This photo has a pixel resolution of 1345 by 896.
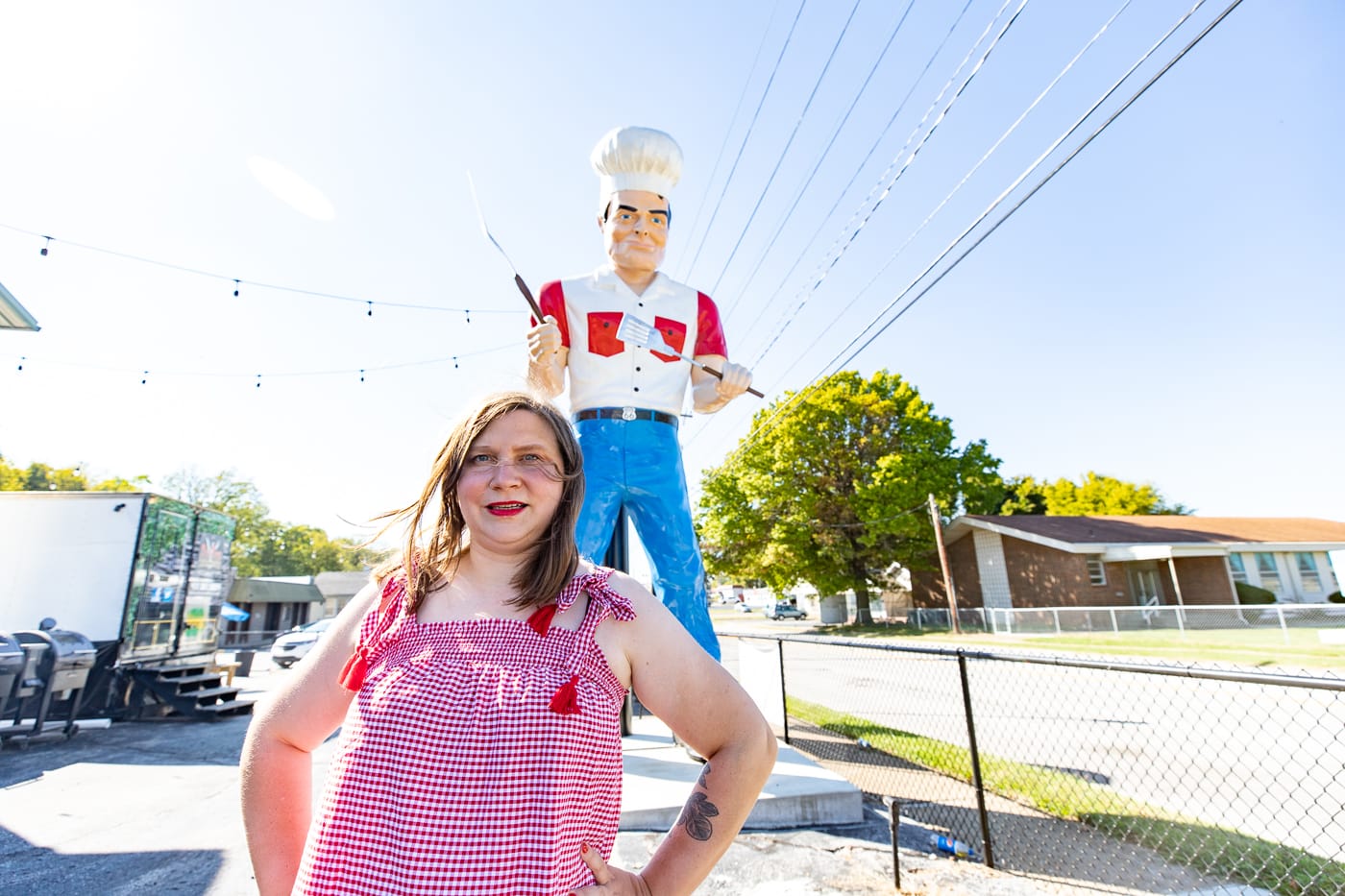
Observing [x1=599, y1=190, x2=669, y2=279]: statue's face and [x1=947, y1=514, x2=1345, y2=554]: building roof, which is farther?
[x1=947, y1=514, x2=1345, y2=554]: building roof

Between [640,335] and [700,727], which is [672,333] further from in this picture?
[700,727]

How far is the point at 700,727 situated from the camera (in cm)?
115

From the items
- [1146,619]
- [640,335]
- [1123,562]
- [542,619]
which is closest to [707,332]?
[640,335]

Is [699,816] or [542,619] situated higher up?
[542,619]

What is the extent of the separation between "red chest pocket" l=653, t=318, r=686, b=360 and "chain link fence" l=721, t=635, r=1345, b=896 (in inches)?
77.9

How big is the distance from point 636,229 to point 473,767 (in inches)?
105

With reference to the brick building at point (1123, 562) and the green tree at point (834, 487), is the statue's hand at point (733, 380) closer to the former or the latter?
the green tree at point (834, 487)

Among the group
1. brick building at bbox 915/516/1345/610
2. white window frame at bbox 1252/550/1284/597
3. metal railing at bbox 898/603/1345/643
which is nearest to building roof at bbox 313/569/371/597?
brick building at bbox 915/516/1345/610

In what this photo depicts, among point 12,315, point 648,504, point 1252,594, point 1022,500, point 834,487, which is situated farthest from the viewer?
point 1022,500

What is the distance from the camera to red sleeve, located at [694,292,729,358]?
325 cm

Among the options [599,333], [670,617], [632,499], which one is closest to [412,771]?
[670,617]

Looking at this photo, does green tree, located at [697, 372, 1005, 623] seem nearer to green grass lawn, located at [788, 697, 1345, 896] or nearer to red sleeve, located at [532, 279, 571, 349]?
green grass lawn, located at [788, 697, 1345, 896]

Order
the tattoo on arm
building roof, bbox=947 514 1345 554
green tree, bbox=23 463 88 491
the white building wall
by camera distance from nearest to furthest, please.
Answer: the tattoo on arm, building roof, bbox=947 514 1345 554, the white building wall, green tree, bbox=23 463 88 491

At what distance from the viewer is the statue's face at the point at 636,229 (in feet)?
10.2
